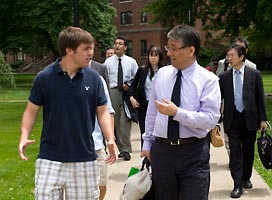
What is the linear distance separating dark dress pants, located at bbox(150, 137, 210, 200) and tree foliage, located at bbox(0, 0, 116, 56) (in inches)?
1207

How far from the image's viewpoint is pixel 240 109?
22.4 ft

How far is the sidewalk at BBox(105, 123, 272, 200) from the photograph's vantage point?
6.81 meters

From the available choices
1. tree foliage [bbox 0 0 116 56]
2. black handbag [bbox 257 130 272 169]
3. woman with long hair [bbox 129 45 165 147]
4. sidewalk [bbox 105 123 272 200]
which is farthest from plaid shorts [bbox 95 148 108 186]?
tree foliage [bbox 0 0 116 56]

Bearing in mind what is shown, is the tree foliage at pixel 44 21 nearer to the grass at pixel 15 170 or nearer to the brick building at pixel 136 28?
the grass at pixel 15 170

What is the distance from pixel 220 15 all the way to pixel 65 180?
Result: 19199mm

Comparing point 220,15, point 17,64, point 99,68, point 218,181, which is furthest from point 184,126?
point 17,64

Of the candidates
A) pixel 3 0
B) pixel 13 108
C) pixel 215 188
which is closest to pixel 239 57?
pixel 215 188

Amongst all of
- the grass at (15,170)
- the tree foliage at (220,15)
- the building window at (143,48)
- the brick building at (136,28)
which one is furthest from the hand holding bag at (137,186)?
the building window at (143,48)

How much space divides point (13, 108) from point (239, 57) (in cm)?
1605

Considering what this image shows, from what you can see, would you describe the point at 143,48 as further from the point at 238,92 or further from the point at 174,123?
the point at 174,123

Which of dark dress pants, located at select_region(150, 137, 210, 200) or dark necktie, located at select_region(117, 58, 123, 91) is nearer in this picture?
dark dress pants, located at select_region(150, 137, 210, 200)

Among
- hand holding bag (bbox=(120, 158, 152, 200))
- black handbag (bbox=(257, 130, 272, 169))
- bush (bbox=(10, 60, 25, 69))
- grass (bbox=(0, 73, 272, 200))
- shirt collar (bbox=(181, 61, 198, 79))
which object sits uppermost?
shirt collar (bbox=(181, 61, 198, 79))

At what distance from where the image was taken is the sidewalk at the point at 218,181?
681 centimetres

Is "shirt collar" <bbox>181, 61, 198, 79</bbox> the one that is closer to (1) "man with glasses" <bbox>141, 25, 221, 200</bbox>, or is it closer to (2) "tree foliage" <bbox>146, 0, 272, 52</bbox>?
(1) "man with glasses" <bbox>141, 25, 221, 200</bbox>
